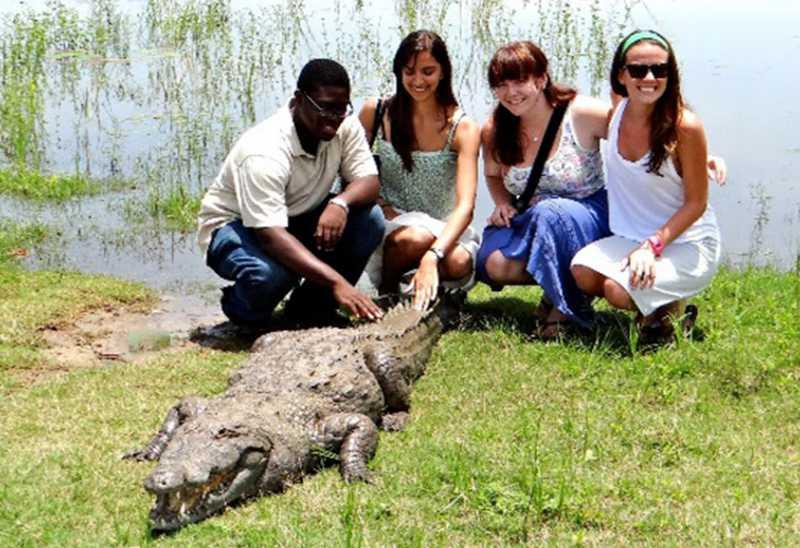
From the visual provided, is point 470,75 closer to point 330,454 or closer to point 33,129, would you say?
point 33,129

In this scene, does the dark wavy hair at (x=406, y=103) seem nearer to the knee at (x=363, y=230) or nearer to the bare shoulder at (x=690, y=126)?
the knee at (x=363, y=230)

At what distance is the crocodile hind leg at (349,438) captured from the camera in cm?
382

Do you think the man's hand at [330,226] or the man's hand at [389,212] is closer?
the man's hand at [330,226]

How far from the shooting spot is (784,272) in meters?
6.73

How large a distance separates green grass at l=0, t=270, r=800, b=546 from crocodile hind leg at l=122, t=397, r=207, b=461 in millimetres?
79

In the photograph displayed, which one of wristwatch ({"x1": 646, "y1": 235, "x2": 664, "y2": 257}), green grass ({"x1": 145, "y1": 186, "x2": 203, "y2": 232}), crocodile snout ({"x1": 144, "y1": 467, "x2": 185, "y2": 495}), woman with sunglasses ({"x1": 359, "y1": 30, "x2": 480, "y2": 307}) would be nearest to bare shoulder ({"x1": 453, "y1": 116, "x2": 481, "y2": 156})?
woman with sunglasses ({"x1": 359, "y1": 30, "x2": 480, "y2": 307})

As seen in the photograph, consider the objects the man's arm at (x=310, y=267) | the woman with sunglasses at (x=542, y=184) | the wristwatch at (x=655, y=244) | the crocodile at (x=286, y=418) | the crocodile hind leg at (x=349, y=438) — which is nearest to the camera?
the crocodile at (x=286, y=418)

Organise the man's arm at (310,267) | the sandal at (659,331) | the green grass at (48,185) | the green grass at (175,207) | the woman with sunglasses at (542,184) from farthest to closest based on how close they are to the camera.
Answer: the green grass at (48,185) < the green grass at (175,207) < the woman with sunglasses at (542,184) < the sandal at (659,331) < the man's arm at (310,267)

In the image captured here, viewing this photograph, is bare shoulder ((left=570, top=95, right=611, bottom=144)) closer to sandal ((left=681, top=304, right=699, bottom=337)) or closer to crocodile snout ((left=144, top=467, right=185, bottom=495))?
sandal ((left=681, top=304, right=699, bottom=337))

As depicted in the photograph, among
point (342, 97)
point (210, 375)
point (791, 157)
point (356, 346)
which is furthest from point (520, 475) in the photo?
point (791, 157)

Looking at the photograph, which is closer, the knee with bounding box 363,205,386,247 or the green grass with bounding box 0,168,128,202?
the knee with bounding box 363,205,386,247

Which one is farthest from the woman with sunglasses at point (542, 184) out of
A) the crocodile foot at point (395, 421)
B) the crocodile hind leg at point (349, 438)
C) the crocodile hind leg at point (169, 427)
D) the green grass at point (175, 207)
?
the green grass at point (175, 207)

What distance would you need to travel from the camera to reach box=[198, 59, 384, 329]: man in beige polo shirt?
5.03 meters

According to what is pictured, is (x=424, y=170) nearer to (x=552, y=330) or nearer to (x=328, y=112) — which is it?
(x=328, y=112)
